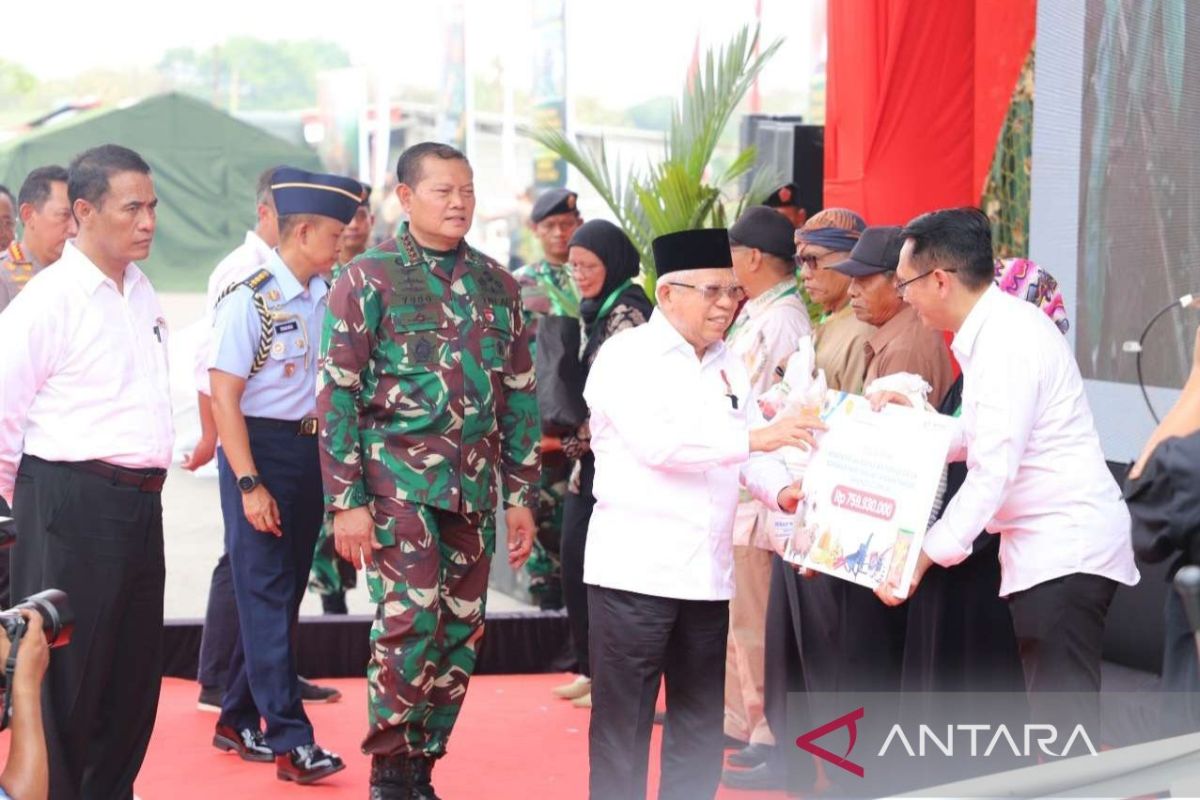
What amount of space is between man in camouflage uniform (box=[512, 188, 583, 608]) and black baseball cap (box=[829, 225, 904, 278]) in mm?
1786

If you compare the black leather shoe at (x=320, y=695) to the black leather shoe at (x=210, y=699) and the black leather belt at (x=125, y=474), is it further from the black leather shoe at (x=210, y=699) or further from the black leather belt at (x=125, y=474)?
→ the black leather belt at (x=125, y=474)

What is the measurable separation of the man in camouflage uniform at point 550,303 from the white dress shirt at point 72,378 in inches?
92.1

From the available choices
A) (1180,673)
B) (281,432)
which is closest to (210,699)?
(281,432)

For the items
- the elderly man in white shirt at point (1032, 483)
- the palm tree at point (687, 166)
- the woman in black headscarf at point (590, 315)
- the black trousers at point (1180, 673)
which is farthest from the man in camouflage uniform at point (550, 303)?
the black trousers at point (1180, 673)

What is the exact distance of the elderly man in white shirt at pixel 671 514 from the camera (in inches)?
136

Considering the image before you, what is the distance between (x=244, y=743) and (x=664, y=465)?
6.80 ft

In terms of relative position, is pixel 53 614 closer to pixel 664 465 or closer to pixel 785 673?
pixel 664 465

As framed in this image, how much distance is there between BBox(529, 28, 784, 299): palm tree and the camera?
246 inches

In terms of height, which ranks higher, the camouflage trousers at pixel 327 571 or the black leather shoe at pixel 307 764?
the camouflage trousers at pixel 327 571

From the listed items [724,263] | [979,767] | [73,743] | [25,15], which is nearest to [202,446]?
[73,743]

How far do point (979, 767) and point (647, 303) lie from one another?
76.2 inches

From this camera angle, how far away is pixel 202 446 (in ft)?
16.8

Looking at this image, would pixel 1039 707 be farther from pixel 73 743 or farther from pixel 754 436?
pixel 73 743

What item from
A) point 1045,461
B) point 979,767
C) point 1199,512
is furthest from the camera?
point 979,767
